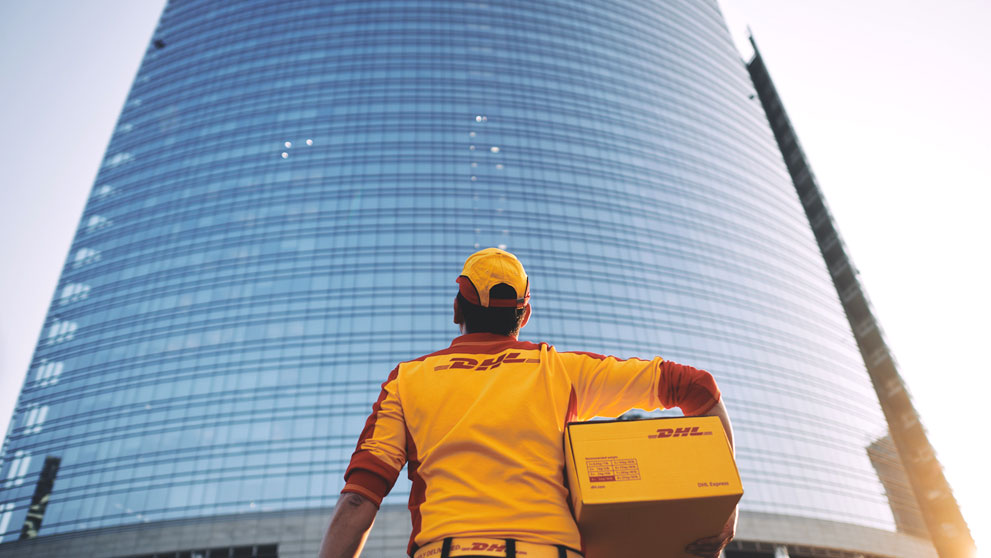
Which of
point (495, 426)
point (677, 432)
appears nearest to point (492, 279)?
point (495, 426)

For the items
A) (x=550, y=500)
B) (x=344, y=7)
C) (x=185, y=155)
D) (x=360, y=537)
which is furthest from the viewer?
(x=344, y=7)

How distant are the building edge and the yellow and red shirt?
279ft

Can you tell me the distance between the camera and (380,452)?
229cm

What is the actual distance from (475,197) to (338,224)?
48.8 ft

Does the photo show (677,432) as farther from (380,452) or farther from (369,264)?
(369,264)

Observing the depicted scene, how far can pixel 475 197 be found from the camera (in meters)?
62.2

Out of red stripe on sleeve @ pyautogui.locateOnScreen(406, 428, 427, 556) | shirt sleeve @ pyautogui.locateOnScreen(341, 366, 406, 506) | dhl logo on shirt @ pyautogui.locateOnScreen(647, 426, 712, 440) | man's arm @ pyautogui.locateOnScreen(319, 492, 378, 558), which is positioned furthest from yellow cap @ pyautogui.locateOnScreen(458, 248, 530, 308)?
man's arm @ pyautogui.locateOnScreen(319, 492, 378, 558)

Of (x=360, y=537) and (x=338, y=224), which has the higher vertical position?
(x=338, y=224)

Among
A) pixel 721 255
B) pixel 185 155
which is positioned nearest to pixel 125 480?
pixel 185 155

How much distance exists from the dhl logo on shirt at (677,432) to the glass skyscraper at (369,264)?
46.3m

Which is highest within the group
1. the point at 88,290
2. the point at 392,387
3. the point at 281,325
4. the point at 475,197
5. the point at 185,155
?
the point at 185,155

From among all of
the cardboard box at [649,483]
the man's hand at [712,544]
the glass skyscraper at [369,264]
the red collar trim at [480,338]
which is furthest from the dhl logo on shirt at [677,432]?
the glass skyscraper at [369,264]

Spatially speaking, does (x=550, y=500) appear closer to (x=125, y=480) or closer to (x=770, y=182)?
(x=125, y=480)

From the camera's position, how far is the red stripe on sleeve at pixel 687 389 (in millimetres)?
2287
